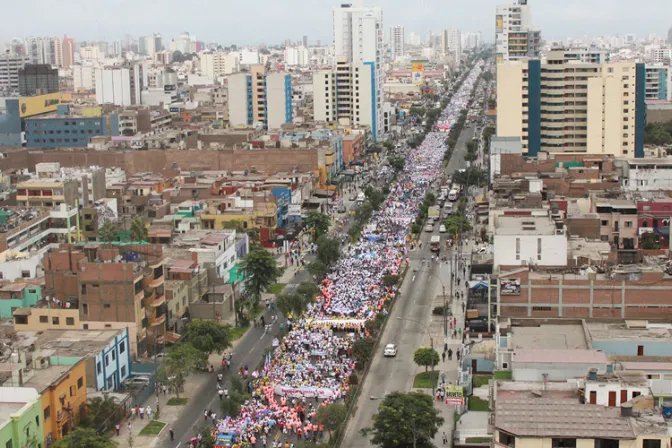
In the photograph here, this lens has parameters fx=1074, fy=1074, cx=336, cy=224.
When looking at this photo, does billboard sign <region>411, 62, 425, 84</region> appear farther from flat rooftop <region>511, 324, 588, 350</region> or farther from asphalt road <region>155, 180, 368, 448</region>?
flat rooftop <region>511, 324, 588, 350</region>

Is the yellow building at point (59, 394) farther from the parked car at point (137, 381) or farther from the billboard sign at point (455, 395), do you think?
the billboard sign at point (455, 395)

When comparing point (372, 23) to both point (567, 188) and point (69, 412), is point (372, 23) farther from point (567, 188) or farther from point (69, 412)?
point (69, 412)

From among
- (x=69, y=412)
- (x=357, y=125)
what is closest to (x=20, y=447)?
(x=69, y=412)

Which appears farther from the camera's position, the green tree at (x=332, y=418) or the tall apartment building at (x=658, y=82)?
the tall apartment building at (x=658, y=82)

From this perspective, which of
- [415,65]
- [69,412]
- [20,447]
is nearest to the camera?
[20,447]

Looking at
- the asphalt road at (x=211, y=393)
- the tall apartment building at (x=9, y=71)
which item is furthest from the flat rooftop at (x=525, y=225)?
the tall apartment building at (x=9, y=71)

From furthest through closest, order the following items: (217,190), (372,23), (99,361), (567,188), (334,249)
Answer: (372,23)
(217,190)
(567,188)
(334,249)
(99,361)

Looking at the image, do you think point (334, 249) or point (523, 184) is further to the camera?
point (523, 184)
